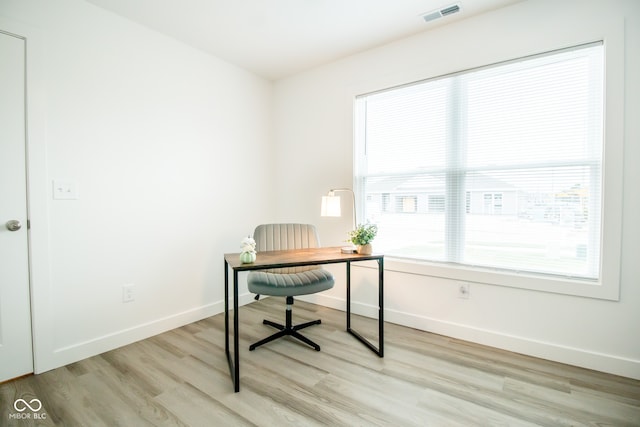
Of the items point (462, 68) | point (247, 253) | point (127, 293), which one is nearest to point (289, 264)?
point (247, 253)

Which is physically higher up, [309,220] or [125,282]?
[309,220]

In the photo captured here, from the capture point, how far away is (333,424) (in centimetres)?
157

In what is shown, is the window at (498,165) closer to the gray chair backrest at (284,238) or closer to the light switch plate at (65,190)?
the gray chair backrest at (284,238)

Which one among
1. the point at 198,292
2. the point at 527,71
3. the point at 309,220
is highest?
the point at 527,71

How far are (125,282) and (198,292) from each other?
69cm

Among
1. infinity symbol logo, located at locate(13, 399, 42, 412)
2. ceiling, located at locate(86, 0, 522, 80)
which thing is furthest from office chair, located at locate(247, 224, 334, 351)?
ceiling, located at locate(86, 0, 522, 80)

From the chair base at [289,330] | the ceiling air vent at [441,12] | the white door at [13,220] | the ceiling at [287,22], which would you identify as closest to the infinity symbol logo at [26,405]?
the white door at [13,220]

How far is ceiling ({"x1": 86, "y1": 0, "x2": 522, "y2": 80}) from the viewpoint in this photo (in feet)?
7.47

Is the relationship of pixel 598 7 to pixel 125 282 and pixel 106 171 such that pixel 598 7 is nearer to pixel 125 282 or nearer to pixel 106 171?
pixel 106 171

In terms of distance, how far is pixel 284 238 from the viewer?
2840mm

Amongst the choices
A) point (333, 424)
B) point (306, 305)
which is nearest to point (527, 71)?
point (333, 424)

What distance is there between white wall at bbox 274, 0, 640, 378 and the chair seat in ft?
2.60

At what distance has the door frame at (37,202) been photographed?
198 centimetres

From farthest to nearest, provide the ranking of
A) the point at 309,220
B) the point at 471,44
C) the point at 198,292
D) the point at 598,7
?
the point at 309,220 → the point at 198,292 → the point at 471,44 → the point at 598,7
